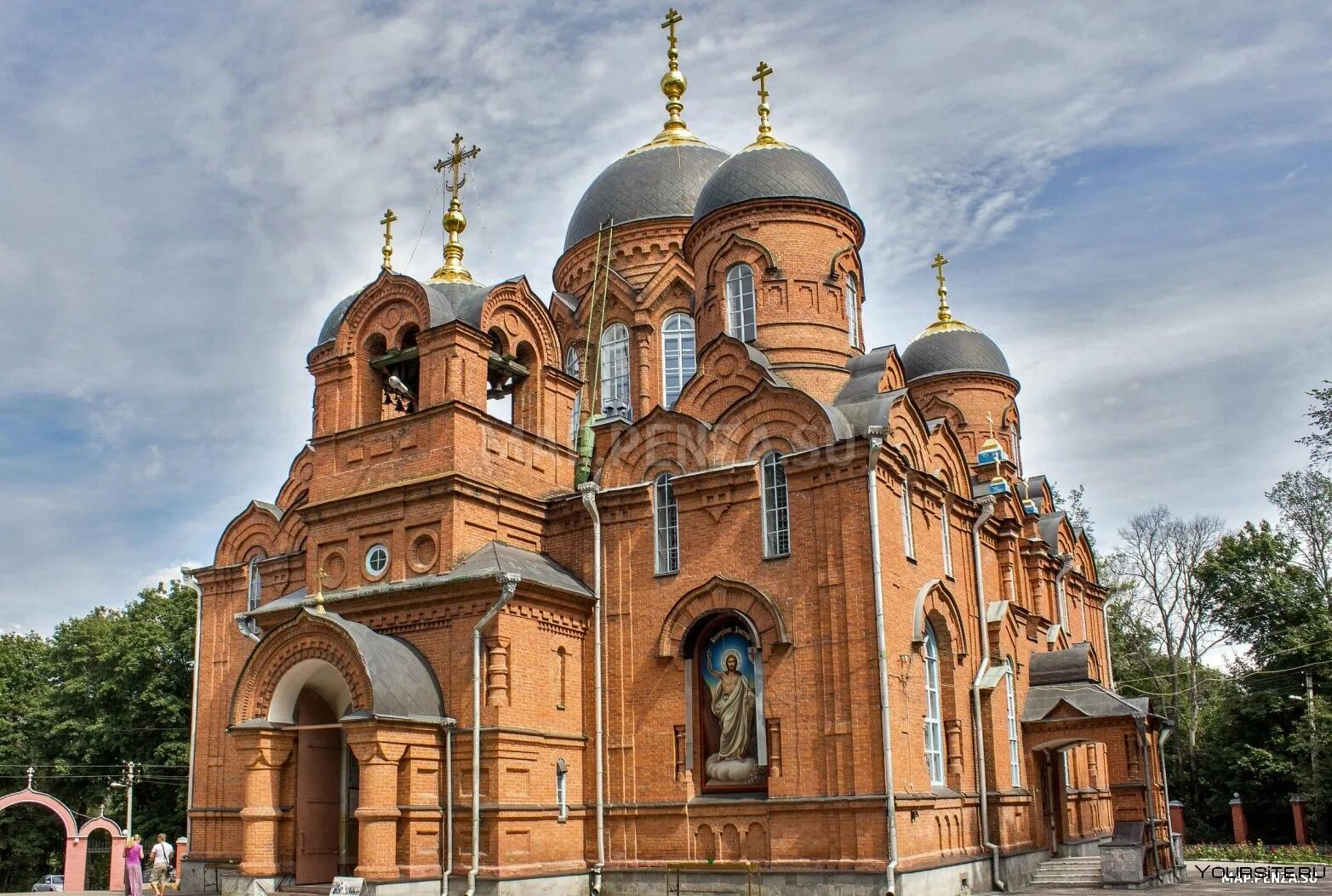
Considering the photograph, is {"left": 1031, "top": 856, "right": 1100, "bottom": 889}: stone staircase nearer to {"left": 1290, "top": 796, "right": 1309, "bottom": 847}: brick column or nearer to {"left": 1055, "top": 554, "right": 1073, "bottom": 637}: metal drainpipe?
{"left": 1055, "top": 554, "right": 1073, "bottom": 637}: metal drainpipe

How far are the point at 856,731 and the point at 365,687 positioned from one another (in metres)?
5.62

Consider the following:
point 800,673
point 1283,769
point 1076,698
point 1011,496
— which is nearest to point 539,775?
point 800,673

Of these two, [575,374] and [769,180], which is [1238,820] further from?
[769,180]

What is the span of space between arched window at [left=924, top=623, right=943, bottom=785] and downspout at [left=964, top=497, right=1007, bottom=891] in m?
0.70

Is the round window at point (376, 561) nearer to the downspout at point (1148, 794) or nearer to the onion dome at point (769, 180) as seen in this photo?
the onion dome at point (769, 180)

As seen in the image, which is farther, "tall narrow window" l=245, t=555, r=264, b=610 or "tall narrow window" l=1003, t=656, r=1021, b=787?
"tall narrow window" l=245, t=555, r=264, b=610

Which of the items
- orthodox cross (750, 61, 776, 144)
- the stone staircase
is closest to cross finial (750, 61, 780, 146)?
orthodox cross (750, 61, 776, 144)

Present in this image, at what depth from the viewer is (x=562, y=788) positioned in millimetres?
15391

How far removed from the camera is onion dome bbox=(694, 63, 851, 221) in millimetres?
18453

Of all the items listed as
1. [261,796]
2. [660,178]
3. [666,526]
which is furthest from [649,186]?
[261,796]

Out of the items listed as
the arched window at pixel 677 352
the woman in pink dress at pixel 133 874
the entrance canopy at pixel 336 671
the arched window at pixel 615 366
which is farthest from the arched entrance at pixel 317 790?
the arched window at pixel 677 352

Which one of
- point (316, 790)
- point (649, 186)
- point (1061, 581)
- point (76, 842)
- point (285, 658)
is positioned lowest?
point (76, 842)

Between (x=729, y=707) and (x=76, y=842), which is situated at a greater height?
(x=729, y=707)

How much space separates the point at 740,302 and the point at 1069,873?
9.59m
